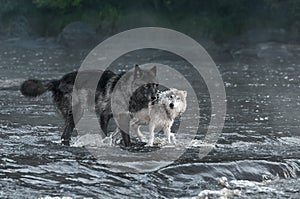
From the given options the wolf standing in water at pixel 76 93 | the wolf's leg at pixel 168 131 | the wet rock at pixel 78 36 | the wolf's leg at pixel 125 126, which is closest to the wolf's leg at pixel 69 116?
the wolf standing in water at pixel 76 93

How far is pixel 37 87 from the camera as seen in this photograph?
1176 centimetres

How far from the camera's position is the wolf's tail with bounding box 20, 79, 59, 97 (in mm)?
11773

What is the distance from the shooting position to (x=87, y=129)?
13.3 metres

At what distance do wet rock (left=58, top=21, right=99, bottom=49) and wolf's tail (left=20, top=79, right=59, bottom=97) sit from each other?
31275 mm

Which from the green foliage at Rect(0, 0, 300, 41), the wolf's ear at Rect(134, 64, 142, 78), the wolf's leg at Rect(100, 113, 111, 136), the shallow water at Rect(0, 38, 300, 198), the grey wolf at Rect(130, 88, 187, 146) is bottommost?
the shallow water at Rect(0, 38, 300, 198)

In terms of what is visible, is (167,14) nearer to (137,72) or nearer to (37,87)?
(37,87)

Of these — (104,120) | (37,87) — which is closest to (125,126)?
(104,120)

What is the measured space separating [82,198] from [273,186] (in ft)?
8.84

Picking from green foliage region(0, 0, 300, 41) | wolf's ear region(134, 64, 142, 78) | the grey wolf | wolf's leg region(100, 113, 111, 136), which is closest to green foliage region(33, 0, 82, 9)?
green foliage region(0, 0, 300, 41)

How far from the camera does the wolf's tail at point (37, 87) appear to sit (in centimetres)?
1177

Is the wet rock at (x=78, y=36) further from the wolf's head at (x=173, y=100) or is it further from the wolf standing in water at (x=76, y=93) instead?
the wolf's head at (x=173, y=100)

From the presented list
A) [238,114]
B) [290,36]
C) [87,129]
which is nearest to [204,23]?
[290,36]

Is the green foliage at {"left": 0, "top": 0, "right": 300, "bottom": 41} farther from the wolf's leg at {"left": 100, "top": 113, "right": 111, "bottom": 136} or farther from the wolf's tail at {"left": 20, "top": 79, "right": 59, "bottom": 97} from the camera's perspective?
the wolf's tail at {"left": 20, "top": 79, "right": 59, "bottom": 97}

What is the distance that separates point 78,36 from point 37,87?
3393 cm
